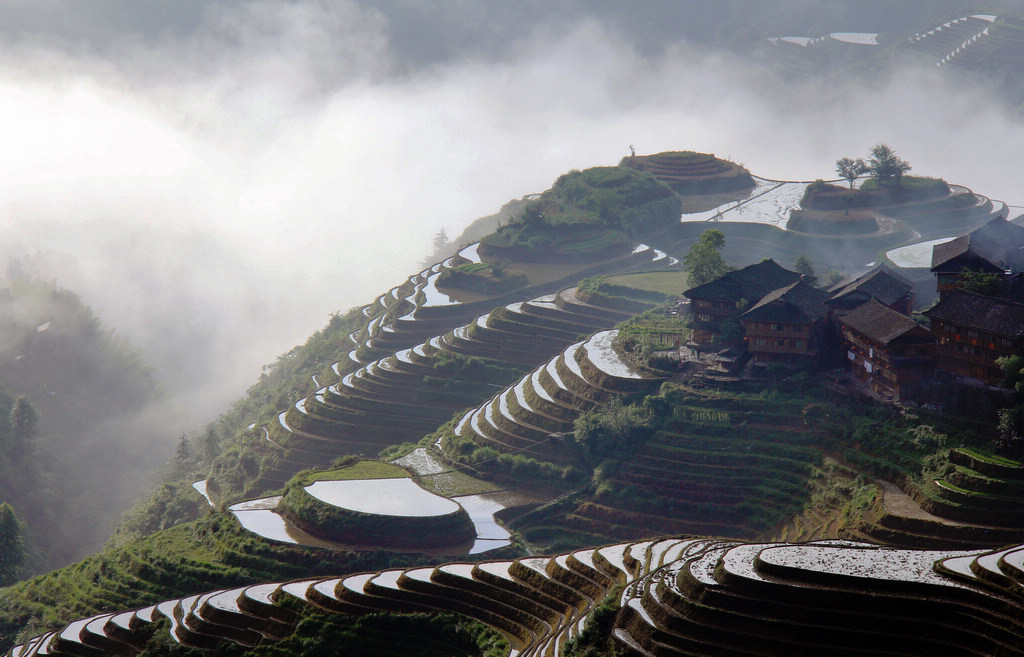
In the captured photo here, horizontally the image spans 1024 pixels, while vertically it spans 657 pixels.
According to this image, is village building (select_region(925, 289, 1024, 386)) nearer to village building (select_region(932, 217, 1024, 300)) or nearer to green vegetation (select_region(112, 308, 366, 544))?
village building (select_region(932, 217, 1024, 300))

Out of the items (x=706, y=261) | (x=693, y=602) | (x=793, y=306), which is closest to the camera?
(x=693, y=602)

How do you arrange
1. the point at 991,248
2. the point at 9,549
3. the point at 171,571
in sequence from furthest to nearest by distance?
the point at 9,549 → the point at 991,248 → the point at 171,571

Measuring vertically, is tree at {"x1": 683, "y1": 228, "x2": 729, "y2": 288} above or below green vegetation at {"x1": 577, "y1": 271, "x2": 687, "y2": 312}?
above

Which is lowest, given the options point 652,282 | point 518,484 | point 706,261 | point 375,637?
point 375,637

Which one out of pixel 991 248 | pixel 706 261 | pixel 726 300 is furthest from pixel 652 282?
pixel 991 248

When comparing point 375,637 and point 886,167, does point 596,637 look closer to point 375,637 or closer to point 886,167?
point 375,637

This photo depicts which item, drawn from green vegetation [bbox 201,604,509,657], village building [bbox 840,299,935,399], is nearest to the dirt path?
village building [bbox 840,299,935,399]

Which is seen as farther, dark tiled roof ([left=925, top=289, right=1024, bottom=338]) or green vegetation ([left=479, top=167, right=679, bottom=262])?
green vegetation ([left=479, top=167, right=679, bottom=262])
